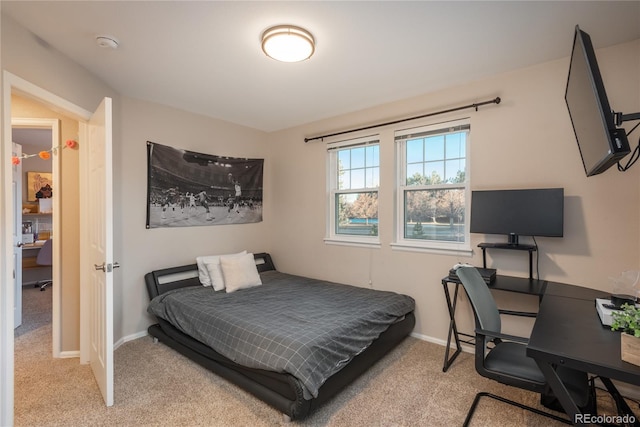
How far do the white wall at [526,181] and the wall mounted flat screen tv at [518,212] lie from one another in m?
0.17

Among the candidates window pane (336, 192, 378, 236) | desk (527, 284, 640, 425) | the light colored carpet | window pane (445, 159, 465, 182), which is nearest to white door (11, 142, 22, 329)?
the light colored carpet

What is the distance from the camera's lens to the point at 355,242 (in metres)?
3.66

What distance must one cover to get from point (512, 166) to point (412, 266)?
1.33 metres

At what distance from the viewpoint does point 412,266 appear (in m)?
3.21

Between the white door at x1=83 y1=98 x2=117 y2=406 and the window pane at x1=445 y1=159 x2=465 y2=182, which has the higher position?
the window pane at x1=445 y1=159 x2=465 y2=182

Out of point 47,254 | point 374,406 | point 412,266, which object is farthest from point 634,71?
point 47,254

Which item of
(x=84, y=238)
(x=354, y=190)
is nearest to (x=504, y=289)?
(x=354, y=190)

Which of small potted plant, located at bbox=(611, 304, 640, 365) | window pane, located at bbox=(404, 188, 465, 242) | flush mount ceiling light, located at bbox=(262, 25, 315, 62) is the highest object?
flush mount ceiling light, located at bbox=(262, 25, 315, 62)

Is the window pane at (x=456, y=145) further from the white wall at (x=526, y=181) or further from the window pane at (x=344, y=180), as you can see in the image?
the window pane at (x=344, y=180)

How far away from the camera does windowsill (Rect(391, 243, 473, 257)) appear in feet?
9.46

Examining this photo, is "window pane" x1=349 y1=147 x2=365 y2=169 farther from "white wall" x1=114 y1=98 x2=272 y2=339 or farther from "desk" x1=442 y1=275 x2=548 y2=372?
"desk" x1=442 y1=275 x2=548 y2=372

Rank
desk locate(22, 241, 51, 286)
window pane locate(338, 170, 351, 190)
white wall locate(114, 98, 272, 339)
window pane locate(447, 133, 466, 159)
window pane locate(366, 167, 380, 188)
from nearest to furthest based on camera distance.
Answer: window pane locate(447, 133, 466, 159)
white wall locate(114, 98, 272, 339)
window pane locate(366, 167, 380, 188)
window pane locate(338, 170, 351, 190)
desk locate(22, 241, 51, 286)

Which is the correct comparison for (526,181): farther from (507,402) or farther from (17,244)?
(17,244)

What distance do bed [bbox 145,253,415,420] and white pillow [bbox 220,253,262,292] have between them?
91 millimetres
